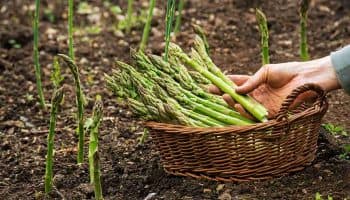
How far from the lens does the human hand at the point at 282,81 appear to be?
10.5ft

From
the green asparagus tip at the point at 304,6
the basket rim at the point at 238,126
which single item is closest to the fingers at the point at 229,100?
the basket rim at the point at 238,126

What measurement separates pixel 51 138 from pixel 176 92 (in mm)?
579

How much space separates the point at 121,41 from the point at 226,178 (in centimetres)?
235

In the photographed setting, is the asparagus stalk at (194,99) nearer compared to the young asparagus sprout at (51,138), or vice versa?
the young asparagus sprout at (51,138)

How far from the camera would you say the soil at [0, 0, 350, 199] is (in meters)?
3.24

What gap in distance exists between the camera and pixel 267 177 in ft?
10.6

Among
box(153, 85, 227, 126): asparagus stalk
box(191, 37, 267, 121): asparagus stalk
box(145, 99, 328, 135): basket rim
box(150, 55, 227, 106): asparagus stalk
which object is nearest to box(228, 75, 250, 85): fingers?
box(191, 37, 267, 121): asparagus stalk

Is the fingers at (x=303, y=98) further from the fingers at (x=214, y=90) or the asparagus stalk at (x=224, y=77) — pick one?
the fingers at (x=214, y=90)

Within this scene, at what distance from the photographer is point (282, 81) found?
130 inches

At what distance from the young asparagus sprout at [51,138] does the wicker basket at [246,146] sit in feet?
1.31

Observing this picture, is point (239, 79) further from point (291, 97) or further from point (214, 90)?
point (291, 97)

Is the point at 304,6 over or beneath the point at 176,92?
over

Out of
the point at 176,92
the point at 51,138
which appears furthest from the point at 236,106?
the point at 51,138

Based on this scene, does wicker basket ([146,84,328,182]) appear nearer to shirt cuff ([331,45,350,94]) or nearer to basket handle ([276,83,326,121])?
basket handle ([276,83,326,121])
